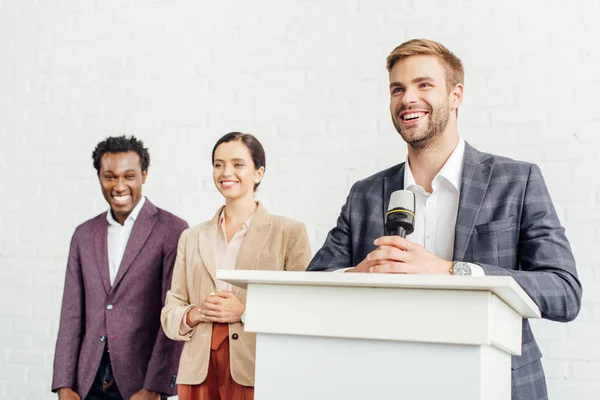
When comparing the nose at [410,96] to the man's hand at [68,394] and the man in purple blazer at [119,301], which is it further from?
the man's hand at [68,394]

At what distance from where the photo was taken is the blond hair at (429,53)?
2041 mm

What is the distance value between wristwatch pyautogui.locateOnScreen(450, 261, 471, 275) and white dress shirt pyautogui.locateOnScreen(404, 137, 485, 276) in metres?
0.48

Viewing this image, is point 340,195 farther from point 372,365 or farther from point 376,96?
point 372,365

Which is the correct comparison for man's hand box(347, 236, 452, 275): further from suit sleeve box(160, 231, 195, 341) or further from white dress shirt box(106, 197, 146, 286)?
white dress shirt box(106, 197, 146, 286)

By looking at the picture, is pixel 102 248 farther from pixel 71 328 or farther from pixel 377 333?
pixel 377 333

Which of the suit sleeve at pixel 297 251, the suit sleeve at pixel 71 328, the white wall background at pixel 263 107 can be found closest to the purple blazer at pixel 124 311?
the suit sleeve at pixel 71 328

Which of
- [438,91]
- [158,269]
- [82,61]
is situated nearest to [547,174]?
[438,91]

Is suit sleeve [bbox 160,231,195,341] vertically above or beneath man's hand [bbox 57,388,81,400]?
above

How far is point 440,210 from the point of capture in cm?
200

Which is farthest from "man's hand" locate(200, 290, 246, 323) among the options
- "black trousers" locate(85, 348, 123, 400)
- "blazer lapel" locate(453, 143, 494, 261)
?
"blazer lapel" locate(453, 143, 494, 261)

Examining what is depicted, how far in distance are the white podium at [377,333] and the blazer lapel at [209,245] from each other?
4.27 ft

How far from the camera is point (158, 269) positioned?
301 centimetres

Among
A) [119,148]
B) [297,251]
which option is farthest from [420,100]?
[119,148]

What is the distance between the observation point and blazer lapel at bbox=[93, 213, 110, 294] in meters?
3.00
